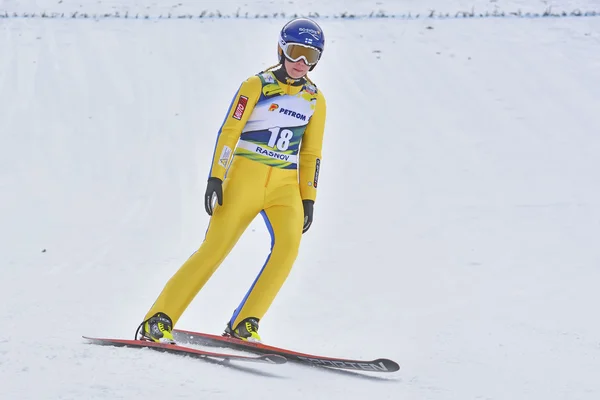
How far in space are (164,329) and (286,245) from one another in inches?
33.9

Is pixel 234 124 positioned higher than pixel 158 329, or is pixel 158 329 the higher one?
pixel 234 124

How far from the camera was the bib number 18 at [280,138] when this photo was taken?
602 cm

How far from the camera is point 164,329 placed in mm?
5945

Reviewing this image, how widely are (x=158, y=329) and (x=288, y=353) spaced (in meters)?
0.77

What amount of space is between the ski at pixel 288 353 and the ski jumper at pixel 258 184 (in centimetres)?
22

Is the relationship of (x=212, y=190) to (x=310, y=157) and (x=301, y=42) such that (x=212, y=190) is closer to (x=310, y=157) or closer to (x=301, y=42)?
(x=310, y=157)

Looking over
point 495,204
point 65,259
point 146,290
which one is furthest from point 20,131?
point 495,204

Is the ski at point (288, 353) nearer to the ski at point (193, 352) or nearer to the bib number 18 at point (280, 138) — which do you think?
the ski at point (193, 352)

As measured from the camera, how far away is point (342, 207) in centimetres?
995

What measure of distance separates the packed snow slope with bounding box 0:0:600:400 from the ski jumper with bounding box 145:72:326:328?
60cm

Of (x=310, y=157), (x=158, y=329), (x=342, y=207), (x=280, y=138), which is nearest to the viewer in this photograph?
(x=158, y=329)

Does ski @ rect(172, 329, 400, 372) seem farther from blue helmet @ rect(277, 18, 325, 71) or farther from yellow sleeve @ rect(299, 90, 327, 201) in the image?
blue helmet @ rect(277, 18, 325, 71)

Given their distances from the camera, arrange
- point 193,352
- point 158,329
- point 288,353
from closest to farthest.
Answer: point 193,352
point 288,353
point 158,329

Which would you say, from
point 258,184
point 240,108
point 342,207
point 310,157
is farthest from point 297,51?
point 342,207
